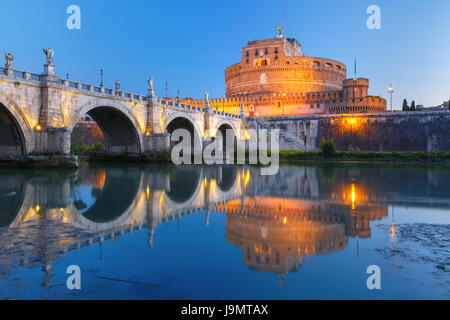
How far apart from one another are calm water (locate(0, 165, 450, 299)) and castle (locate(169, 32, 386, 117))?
53.2 metres

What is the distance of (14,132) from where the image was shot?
21219 mm

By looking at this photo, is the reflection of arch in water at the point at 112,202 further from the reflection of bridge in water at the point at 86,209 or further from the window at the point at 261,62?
the window at the point at 261,62

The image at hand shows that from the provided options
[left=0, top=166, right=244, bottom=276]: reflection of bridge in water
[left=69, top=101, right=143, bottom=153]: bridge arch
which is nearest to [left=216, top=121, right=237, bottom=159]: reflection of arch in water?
[left=69, top=101, right=143, bottom=153]: bridge arch

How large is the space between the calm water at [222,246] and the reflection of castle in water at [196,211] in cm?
3

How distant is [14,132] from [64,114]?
11.2ft

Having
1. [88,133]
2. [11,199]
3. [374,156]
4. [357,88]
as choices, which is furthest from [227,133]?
[11,199]

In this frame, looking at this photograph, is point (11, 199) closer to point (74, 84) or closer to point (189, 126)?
point (74, 84)

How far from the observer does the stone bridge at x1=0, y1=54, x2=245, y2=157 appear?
816 inches

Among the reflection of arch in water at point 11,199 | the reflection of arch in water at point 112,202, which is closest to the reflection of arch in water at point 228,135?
the reflection of arch in water at point 112,202

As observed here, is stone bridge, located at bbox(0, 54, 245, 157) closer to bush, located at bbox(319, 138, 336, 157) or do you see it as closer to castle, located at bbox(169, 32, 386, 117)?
bush, located at bbox(319, 138, 336, 157)

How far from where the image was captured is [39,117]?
21875mm

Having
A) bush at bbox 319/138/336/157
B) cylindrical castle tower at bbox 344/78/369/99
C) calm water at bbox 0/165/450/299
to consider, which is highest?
cylindrical castle tower at bbox 344/78/369/99

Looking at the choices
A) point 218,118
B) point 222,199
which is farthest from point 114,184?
point 218,118

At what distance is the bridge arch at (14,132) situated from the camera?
20422mm
